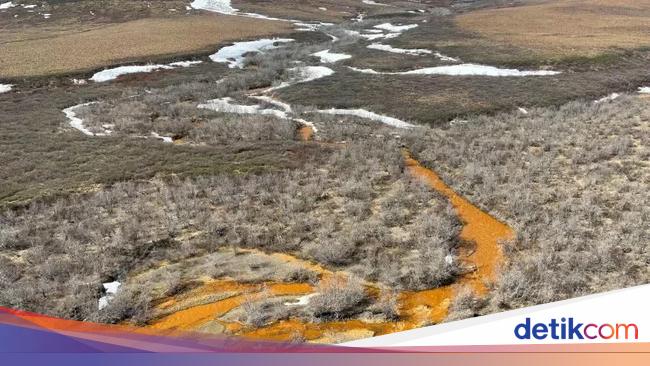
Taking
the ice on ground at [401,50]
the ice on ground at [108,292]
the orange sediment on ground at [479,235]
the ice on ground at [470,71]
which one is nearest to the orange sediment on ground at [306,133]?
the orange sediment on ground at [479,235]

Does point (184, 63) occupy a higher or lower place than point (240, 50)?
lower

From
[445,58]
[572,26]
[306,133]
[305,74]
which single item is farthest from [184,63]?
[572,26]

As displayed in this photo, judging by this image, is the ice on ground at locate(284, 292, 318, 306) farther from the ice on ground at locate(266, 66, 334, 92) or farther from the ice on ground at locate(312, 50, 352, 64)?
the ice on ground at locate(312, 50, 352, 64)

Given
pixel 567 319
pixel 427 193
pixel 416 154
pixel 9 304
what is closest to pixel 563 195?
pixel 427 193

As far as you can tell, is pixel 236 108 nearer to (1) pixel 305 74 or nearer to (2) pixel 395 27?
(1) pixel 305 74

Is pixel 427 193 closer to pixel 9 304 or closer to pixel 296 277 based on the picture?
pixel 296 277

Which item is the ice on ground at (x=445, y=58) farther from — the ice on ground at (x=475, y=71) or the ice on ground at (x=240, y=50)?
the ice on ground at (x=240, y=50)

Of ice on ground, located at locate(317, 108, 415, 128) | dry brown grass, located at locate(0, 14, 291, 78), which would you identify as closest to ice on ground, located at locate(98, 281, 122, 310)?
ice on ground, located at locate(317, 108, 415, 128)
